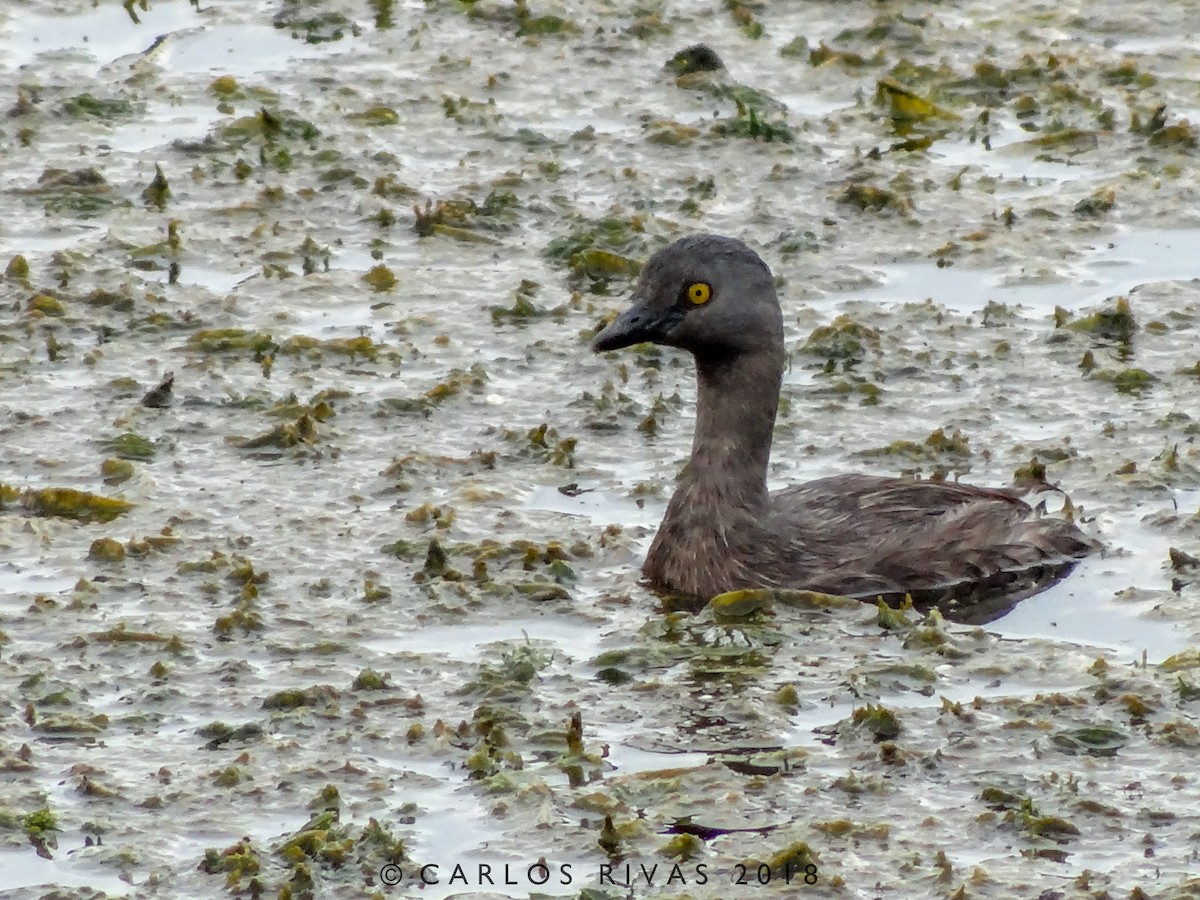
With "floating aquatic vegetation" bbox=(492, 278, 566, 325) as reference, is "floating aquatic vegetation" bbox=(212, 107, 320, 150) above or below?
above

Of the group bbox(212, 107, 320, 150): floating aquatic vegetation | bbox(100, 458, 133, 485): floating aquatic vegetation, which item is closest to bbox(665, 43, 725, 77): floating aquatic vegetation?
bbox(212, 107, 320, 150): floating aquatic vegetation

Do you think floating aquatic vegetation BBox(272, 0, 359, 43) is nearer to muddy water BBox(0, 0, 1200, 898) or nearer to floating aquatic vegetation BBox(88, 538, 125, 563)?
muddy water BBox(0, 0, 1200, 898)

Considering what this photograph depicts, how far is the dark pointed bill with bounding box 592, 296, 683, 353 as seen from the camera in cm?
982

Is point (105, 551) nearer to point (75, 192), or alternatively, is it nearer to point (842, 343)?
point (842, 343)

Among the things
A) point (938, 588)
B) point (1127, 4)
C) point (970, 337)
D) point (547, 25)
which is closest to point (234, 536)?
point (938, 588)

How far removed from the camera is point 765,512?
9.80 meters

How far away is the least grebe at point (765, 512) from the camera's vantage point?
381 inches

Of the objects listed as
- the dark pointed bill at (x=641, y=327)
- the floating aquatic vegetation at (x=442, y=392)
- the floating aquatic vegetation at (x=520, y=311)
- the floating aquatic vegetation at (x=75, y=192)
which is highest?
the dark pointed bill at (x=641, y=327)

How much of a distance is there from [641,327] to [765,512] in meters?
0.88

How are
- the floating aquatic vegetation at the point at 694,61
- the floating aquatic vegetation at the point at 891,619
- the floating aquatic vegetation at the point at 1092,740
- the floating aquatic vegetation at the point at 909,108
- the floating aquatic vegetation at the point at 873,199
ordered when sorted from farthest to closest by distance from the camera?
the floating aquatic vegetation at the point at 694,61
the floating aquatic vegetation at the point at 909,108
the floating aquatic vegetation at the point at 873,199
the floating aquatic vegetation at the point at 891,619
the floating aquatic vegetation at the point at 1092,740

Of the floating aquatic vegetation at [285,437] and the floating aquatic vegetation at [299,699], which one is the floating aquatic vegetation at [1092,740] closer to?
the floating aquatic vegetation at [299,699]

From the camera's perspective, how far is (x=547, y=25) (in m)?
16.0

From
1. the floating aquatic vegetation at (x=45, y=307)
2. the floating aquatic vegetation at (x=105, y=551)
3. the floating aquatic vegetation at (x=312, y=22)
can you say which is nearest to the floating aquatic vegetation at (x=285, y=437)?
the floating aquatic vegetation at (x=105, y=551)

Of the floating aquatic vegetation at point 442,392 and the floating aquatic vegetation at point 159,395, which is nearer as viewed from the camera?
the floating aquatic vegetation at point 159,395
